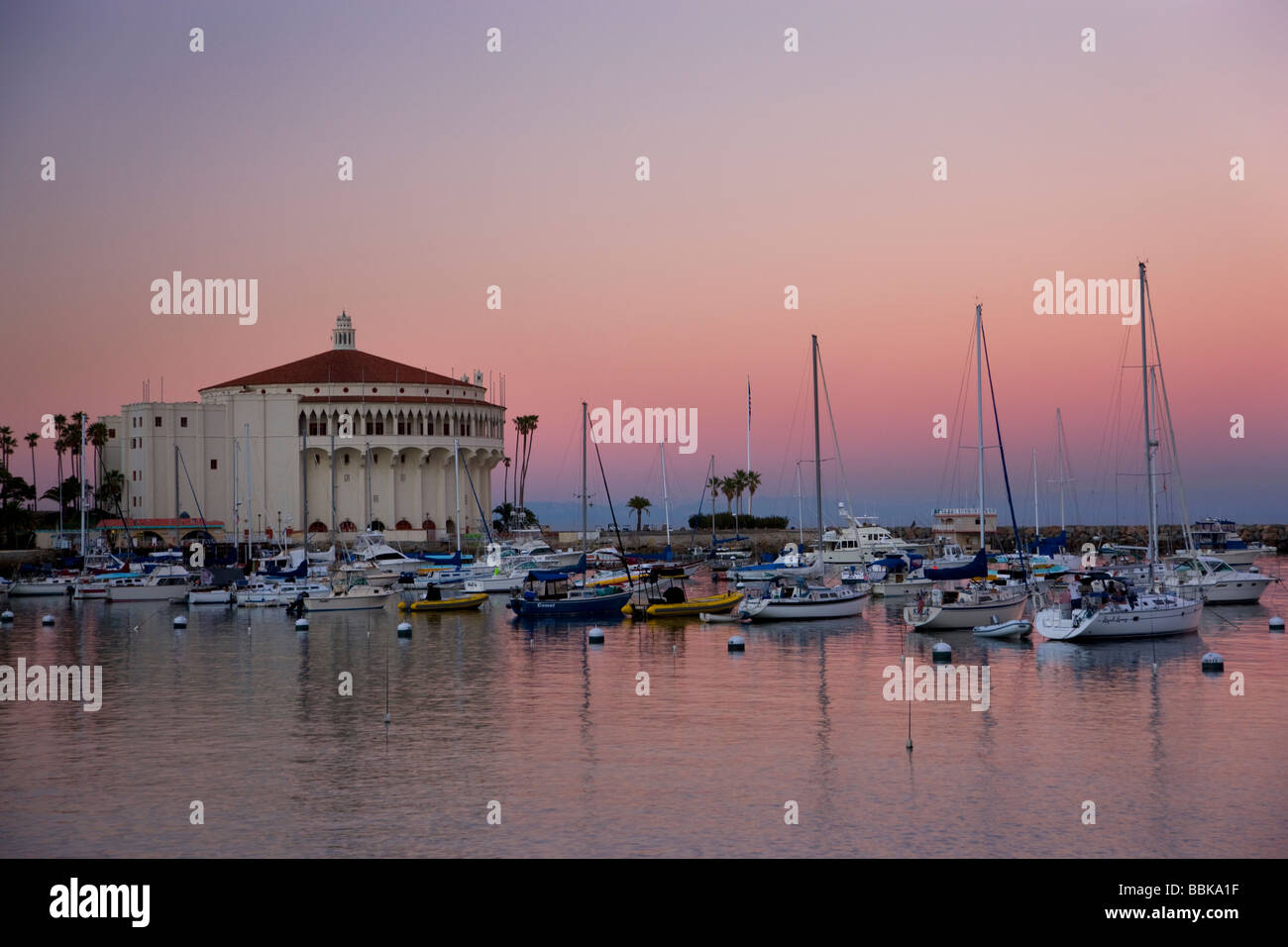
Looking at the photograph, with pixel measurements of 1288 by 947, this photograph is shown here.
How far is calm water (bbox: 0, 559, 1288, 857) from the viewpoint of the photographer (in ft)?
55.6

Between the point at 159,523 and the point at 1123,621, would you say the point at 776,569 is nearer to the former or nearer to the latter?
the point at 1123,621

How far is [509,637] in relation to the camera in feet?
141

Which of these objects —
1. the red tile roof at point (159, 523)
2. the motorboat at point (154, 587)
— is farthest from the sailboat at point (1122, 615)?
the red tile roof at point (159, 523)

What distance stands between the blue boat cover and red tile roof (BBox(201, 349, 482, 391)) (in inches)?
2543

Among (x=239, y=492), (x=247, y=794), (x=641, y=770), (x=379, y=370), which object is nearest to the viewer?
(x=247, y=794)

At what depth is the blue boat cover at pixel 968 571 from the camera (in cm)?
4806

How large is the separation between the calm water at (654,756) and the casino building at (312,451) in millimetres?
63002

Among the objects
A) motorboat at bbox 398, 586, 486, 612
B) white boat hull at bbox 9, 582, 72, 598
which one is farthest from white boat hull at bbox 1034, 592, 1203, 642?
white boat hull at bbox 9, 582, 72, 598

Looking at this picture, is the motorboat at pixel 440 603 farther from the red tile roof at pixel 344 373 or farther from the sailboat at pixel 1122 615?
the red tile roof at pixel 344 373

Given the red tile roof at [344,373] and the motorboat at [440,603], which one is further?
the red tile roof at [344,373]

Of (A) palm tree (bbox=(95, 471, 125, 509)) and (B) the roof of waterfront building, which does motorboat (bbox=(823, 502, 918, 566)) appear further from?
(A) palm tree (bbox=(95, 471, 125, 509))

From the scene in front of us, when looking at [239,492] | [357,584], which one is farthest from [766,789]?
[239,492]

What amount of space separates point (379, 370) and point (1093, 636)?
3185 inches
